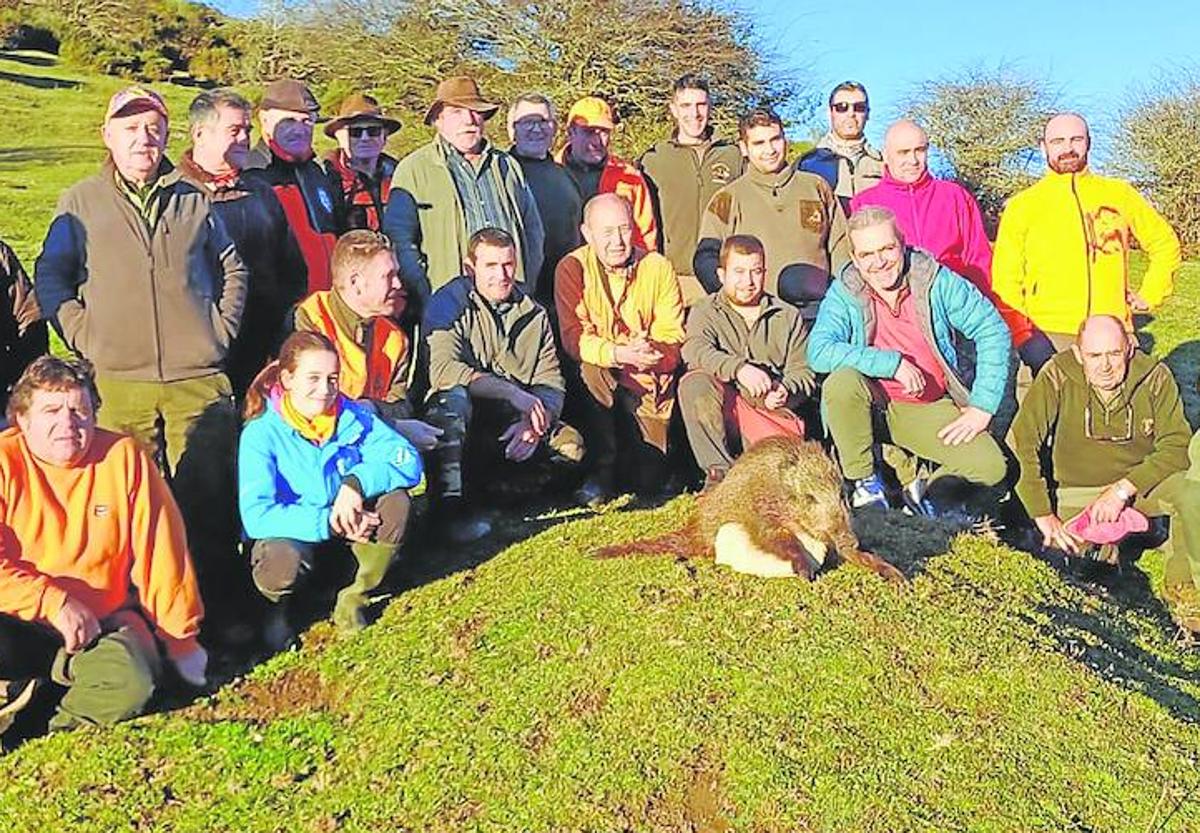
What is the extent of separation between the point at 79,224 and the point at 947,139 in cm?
1957

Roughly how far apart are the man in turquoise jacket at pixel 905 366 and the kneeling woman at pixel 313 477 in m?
2.94

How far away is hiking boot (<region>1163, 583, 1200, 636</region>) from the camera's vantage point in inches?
279

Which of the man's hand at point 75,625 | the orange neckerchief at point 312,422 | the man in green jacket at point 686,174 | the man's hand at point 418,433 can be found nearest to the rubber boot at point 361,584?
the orange neckerchief at point 312,422

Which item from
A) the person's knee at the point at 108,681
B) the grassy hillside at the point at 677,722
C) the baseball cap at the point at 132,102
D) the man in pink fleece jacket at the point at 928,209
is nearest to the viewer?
the grassy hillside at the point at 677,722

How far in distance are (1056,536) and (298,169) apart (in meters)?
5.61

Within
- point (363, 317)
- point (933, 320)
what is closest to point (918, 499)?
point (933, 320)

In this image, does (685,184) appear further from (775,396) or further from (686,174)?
(775,396)

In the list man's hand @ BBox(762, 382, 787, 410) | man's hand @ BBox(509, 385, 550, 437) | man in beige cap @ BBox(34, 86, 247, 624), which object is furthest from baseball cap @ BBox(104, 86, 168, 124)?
man's hand @ BBox(762, 382, 787, 410)

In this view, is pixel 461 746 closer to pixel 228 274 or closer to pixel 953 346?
pixel 228 274

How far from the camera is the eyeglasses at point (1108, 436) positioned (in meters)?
8.02

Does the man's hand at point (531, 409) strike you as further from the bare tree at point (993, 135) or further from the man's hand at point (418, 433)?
the bare tree at point (993, 135)

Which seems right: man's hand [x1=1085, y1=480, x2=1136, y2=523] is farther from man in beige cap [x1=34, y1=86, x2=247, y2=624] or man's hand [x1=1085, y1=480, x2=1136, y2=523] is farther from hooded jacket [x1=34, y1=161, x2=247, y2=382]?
hooded jacket [x1=34, y1=161, x2=247, y2=382]

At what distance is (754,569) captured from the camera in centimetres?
607

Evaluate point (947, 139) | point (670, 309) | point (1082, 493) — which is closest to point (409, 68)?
point (947, 139)
